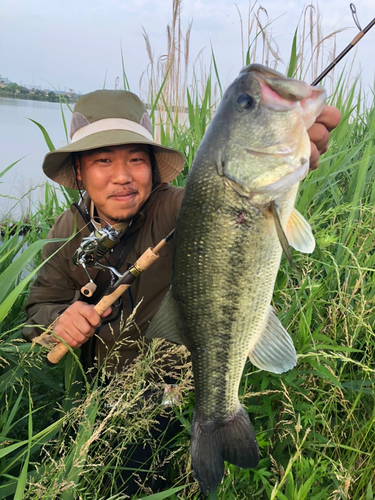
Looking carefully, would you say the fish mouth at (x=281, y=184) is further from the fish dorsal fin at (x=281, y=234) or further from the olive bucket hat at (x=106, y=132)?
the olive bucket hat at (x=106, y=132)

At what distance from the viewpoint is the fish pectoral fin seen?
1.70 m

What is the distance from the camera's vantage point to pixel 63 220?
2.73 metres

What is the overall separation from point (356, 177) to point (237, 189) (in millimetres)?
2112

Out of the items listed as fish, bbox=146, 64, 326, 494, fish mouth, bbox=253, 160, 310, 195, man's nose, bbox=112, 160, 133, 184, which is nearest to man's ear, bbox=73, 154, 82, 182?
man's nose, bbox=112, 160, 133, 184

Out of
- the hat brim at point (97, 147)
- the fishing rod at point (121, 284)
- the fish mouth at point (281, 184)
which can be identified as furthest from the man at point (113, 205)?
the fish mouth at point (281, 184)

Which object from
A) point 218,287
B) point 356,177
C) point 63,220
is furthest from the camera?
point 356,177

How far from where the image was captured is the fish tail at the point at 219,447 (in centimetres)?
165

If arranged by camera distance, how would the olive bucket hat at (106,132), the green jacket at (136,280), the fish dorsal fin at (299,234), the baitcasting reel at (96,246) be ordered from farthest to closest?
the green jacket at (136,280), the olive bucket hat at (106,132), the baitcasting reel at (96,246), the fish dorsal fin at (299,234)

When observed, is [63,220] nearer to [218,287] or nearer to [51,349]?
[51,349]

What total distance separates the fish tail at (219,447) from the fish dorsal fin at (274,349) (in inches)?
10.1

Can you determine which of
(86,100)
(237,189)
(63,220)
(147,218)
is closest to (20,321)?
(63,220)

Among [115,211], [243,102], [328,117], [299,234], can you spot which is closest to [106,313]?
[115,211]

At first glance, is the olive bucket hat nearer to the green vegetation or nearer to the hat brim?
the hat brim

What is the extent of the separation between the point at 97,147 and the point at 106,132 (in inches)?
4.5
